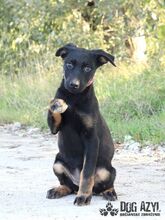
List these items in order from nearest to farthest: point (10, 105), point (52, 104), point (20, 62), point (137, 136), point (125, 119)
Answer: point (52, 104)
point (137, 136)
point (125, 119)
point (10, 105)
point (20, 62)

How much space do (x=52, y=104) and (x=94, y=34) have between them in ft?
34.1

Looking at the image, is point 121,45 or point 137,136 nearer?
point 137,136

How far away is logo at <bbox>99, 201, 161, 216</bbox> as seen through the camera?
17.6ft

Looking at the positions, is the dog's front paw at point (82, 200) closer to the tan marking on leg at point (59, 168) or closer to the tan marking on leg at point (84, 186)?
the tan marking on leg at point (84, 186)

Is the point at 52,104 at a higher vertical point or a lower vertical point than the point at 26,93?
higher

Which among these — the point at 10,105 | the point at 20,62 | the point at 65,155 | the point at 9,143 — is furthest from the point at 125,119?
the point at 20,62

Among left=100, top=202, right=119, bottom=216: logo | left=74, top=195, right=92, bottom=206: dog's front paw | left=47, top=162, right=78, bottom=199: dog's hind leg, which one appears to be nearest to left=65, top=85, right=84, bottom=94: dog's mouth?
left=47, top=162, right=78, bottom=199: dog's hind leg

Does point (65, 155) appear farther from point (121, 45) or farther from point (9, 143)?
point (121, 45)

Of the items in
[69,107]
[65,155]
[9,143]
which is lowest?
[9,143]

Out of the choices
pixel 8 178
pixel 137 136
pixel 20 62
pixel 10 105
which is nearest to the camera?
pixel 8 178

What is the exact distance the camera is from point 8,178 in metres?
6.91

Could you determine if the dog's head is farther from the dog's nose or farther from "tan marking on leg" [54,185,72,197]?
"tan marking on leg" [54,185,72,197]

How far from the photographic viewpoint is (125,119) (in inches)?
422

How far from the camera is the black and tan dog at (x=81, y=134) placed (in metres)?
5.70
